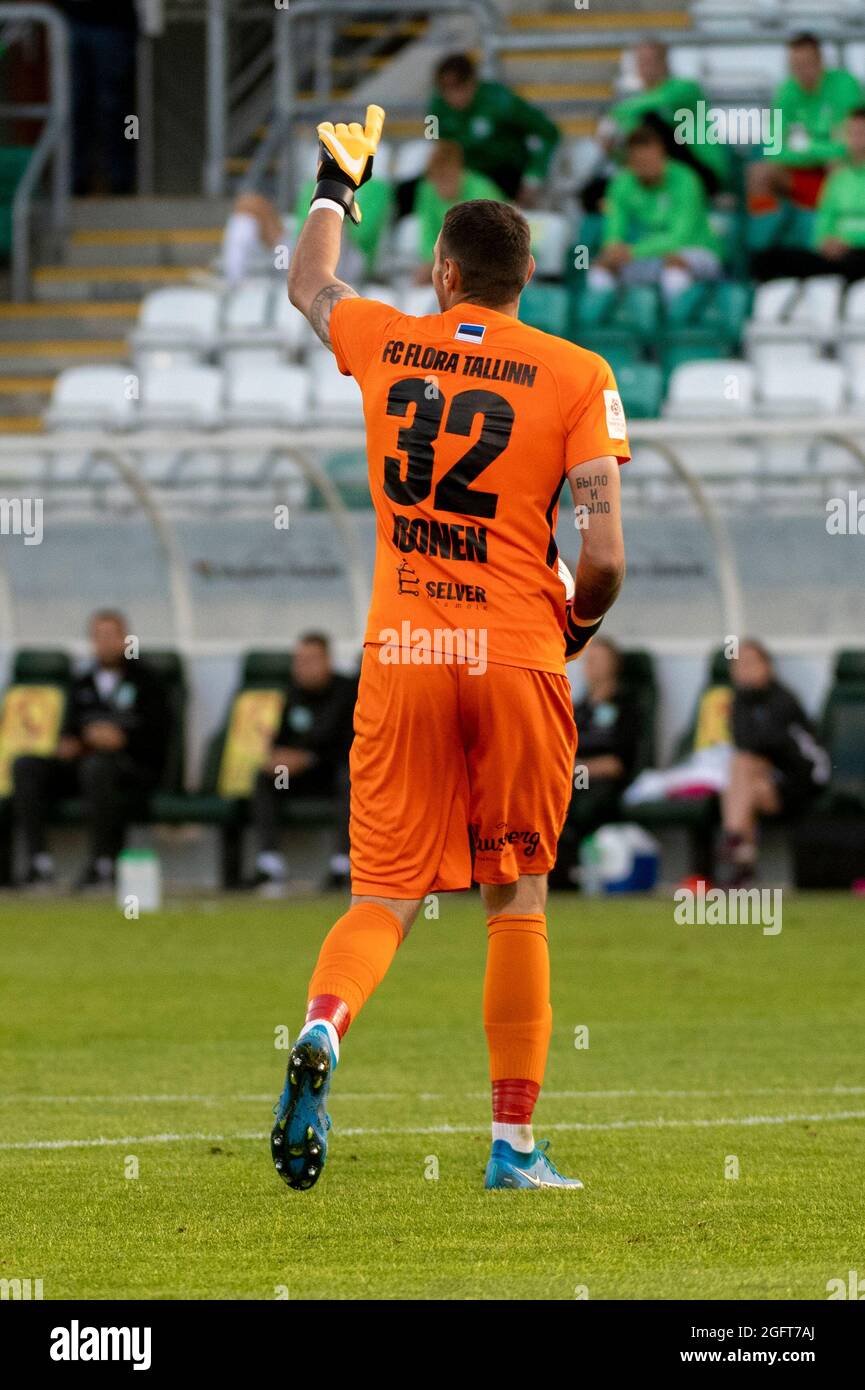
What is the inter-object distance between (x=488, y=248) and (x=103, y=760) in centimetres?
1037

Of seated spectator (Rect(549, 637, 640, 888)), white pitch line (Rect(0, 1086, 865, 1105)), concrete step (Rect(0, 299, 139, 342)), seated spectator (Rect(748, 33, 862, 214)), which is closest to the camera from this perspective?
white pitch line (Rect(0, 1086, 865, 1105))

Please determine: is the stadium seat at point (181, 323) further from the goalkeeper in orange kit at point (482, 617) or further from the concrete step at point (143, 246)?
the goalkeeper in orange kit at point (482, 617)

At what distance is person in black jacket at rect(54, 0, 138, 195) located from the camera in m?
22.6

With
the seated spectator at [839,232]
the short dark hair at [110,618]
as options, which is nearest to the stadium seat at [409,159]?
the seated spectator at [839,232]

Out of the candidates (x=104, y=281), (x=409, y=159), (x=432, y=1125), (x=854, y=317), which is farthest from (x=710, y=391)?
(x=432, y=1125)

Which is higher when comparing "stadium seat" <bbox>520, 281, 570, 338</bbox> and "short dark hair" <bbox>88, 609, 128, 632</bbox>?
"stadium seat" <bbox>520, 281, 570, 338</bbox>

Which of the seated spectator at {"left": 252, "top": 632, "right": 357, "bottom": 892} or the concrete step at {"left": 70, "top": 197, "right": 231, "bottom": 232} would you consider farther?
the concrete step at {"left": 70, "top": 197, "right": 231, "bottom": 232}

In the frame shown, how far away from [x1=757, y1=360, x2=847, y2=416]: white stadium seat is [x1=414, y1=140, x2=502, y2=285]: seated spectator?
251 centimetres

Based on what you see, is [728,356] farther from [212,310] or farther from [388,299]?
[212,310]

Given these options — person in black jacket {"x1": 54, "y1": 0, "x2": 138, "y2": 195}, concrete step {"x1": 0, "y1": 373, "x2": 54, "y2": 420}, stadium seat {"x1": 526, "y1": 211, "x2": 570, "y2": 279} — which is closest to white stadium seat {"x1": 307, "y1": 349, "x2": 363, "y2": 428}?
stadium seat {"x1": 526, "y1": 211, "x2": 570, "y2": 279}

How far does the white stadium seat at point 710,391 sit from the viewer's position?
16328 millimetres

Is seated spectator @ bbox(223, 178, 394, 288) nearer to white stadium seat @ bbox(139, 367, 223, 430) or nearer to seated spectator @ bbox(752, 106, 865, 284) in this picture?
white stadium seat @ bbox(139, 367, 223, 430)

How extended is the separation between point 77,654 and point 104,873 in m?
1.92

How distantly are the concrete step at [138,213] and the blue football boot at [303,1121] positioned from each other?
17.6m
